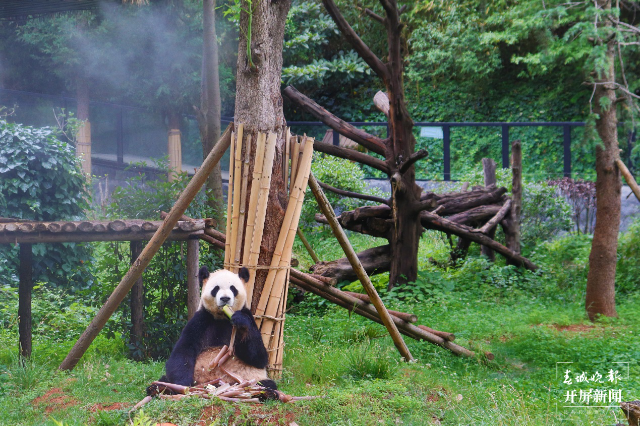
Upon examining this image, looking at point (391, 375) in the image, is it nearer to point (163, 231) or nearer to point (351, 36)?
point (163, 231)

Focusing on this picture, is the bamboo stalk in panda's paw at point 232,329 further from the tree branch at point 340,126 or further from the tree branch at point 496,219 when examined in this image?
the tree branch at point 496,219

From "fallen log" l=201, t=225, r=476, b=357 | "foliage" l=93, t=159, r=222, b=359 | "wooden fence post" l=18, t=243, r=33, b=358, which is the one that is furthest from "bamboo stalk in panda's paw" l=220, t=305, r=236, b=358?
"wooden fence post" l=18, t=243, r=33, b=358

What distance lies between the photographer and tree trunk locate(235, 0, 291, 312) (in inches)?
181

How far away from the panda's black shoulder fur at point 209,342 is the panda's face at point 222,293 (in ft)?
0.23

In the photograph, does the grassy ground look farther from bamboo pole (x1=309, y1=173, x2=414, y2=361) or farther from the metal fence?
the metal fence

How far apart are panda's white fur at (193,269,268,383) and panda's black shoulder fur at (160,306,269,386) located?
40mm

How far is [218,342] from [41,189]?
4824mm

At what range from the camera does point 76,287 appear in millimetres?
8070

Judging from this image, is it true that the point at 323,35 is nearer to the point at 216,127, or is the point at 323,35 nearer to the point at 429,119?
the point at 429,119

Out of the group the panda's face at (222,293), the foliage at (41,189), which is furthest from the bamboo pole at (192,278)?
the foliage at (41,189)

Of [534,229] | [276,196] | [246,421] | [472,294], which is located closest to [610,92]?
[472,294]

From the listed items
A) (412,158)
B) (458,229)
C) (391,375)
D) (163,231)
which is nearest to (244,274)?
(163,231)

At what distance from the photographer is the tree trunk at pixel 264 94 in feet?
15.1

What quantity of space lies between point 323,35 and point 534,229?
930 cm
